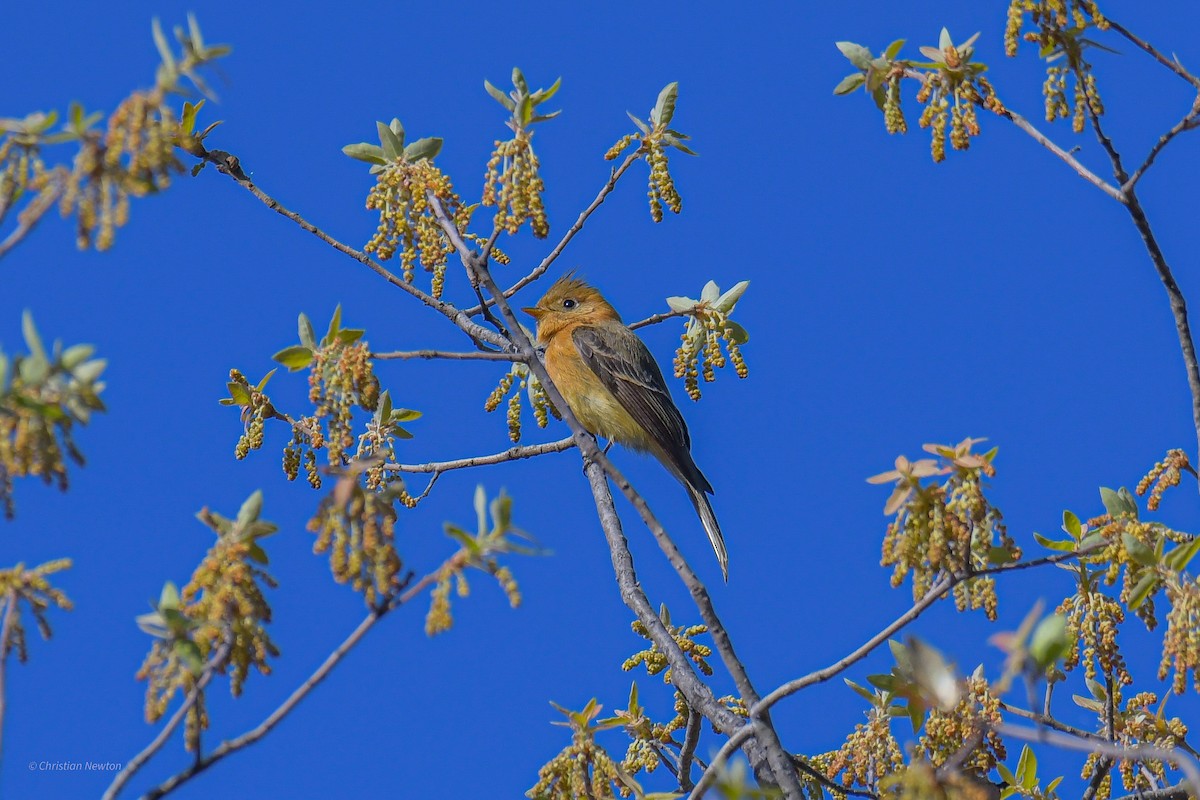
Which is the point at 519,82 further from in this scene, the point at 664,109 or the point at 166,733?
the point at 166,733

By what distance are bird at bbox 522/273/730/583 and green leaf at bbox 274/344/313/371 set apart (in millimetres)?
4690

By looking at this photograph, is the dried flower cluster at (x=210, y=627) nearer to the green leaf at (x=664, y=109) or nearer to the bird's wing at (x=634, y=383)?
the green leaf at (x=664, y=109)

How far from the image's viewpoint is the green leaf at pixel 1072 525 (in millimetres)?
4156

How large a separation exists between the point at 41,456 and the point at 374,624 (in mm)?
735

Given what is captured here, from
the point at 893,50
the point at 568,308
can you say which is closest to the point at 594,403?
the point at 568,308

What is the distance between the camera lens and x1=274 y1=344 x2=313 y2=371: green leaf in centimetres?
390

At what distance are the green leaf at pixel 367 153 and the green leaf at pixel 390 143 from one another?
0.10 feet

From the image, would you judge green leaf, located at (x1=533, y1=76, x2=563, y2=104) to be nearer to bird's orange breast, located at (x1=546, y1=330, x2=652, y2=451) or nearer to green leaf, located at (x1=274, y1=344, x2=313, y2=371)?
green leaf, located at (x1=274, y1=344, x2=313, y2=371)

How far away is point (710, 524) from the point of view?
312 inches

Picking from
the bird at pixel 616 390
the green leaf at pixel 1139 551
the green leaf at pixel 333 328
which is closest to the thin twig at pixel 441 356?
the green leaf at pixel 333 328

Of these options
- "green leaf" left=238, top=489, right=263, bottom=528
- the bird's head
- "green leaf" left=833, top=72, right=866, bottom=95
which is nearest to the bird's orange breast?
the bird's head

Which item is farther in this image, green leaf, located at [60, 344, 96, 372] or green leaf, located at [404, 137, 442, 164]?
green leaf, located at [404, 137, 442, 164]

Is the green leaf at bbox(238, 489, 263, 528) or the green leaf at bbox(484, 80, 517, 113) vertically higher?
the green leaf at bbox(484, 80, 517, 113)

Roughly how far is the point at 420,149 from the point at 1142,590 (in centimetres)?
299
